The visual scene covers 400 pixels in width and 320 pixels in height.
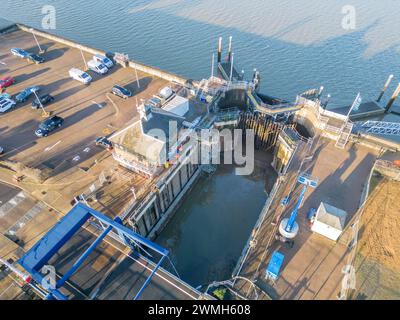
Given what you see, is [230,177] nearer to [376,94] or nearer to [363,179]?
[363,179]

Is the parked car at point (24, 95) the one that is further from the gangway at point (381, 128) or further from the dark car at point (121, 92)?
the gangway at point (381, 128)

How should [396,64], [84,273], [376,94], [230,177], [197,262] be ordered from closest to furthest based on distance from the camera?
[84,273] < [197,262] < [230,177] < [376,94] < [396,64]

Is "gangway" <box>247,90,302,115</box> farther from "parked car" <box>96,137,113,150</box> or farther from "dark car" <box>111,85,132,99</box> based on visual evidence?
"parked car" <box>96,137,113,150</box>

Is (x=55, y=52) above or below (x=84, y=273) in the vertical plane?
above

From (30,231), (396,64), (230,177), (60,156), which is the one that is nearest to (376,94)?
(396,64)

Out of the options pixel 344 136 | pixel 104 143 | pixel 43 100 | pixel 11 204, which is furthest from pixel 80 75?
pixel 344 136
